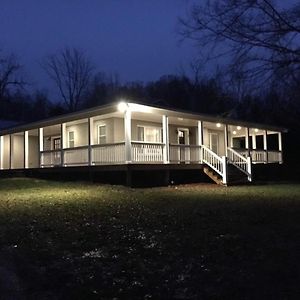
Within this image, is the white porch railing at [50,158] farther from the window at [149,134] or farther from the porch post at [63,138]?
the window at [149,134]

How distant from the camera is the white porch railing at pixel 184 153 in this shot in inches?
878

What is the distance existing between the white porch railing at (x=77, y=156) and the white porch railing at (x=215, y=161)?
6052mm

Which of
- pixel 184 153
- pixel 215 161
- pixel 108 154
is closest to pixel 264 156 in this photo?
pixel 215 161

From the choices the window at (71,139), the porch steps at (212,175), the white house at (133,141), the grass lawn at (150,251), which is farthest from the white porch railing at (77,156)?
the grass lawn at (150,251)

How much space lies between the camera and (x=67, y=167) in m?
23.6

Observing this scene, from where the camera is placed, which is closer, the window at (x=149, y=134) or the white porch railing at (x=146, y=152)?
the white porch railing at (x=146, y=152)

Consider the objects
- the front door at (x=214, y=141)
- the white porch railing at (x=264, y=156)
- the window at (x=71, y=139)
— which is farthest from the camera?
the front door at (x=214, y=141)

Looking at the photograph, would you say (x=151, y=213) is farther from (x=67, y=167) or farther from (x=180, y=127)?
(x=180, y=127)

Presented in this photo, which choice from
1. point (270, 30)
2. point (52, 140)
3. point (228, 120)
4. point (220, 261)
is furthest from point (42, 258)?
point (52, 140)

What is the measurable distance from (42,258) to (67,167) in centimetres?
1656

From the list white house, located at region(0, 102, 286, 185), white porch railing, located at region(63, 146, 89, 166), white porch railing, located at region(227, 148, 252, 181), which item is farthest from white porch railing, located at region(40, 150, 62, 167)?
white porch railing, located at region(227, 148, 252, 181)

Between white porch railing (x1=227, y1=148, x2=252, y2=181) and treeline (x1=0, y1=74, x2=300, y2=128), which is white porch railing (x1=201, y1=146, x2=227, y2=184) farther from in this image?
treeline (x1=0, y1=74, x2=300, y2=128)

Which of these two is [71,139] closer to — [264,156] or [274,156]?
[264,156]

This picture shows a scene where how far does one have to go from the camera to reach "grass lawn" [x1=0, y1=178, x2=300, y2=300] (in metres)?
5.77
